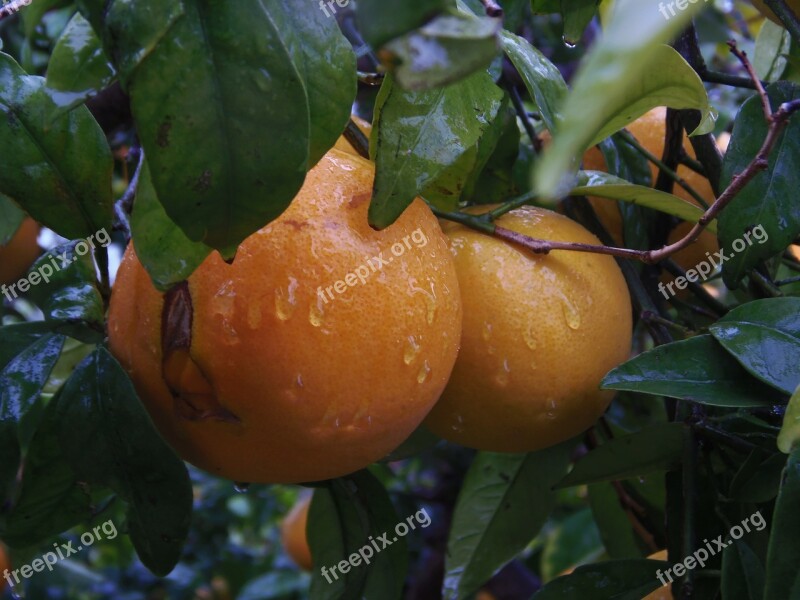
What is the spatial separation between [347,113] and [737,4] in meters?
1.73

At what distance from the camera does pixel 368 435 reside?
0.60m

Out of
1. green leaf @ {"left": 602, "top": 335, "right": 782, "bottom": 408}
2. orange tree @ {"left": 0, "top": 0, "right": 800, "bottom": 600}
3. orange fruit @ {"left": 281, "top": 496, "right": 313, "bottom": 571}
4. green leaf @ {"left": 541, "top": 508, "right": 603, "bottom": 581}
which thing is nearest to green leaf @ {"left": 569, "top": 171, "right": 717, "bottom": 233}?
orange tree @ {"left": 0, "top": 0, "right": 800, "bottom": 600}

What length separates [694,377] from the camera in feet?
2.16

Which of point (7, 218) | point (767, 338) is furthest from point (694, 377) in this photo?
point (7, 218)

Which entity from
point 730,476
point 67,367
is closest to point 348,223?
point 730,476

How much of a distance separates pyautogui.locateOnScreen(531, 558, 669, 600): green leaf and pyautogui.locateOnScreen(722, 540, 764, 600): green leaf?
7 centimetres

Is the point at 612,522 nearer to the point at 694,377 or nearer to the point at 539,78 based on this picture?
the point at 694,377

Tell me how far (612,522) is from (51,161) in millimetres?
815

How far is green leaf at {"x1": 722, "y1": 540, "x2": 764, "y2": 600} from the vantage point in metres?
0.65

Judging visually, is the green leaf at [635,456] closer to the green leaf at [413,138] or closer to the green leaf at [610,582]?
the green leaf at [610,582]

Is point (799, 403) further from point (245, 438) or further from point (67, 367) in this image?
point (67, 367)

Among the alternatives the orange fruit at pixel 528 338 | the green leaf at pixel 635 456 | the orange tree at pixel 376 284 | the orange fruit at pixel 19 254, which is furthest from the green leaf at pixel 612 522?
the orange fruit at pixel 19 254

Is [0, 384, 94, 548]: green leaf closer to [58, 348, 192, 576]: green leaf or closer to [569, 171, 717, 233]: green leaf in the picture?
[58, 348, 192, 576]: green leaf

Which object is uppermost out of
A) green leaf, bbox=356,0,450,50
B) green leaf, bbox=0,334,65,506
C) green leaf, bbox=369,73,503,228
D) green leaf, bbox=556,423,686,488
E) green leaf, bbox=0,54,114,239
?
green leaf, bbox=356,0,450,50
